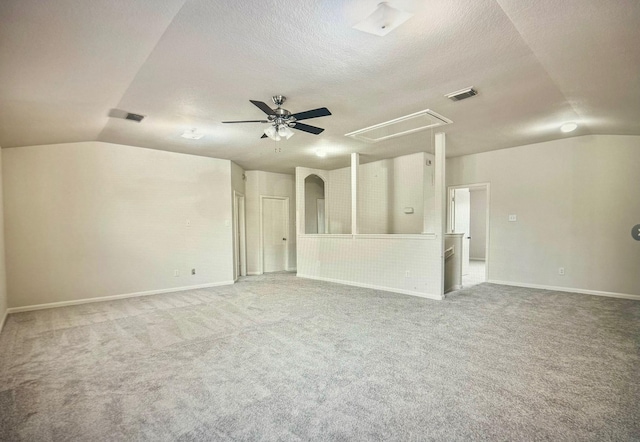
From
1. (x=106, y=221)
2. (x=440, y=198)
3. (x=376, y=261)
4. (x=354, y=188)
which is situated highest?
(x=354, y=188)

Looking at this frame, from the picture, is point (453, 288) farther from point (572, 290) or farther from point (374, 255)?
point (572, 290)

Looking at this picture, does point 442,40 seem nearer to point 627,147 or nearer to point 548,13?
point 548,13

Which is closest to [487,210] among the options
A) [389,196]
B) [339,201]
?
[389,196]

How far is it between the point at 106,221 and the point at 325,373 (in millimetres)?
4471

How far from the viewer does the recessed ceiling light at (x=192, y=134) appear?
4273 mm

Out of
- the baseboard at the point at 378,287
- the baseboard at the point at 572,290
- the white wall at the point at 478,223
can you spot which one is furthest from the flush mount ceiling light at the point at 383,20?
the white wall at the point at 478,223

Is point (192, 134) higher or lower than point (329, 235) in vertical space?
higher

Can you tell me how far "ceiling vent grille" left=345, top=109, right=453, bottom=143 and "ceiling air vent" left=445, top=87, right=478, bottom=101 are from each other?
372 millimetres

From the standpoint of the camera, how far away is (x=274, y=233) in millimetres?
7867

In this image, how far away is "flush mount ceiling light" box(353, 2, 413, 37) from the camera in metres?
1.82

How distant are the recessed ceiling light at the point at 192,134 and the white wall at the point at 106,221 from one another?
1270mm

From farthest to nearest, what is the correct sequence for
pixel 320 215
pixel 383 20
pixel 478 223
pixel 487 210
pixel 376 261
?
pixel 478 223, pixel 320 215, pixel 487 210, pixel 376 261, pixel 383 20

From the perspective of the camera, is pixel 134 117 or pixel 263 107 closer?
pixel 263 107

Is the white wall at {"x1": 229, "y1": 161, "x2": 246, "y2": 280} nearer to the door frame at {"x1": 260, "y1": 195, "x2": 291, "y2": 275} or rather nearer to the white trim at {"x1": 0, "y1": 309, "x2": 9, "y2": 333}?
the door frame at {"x1": 260, "y1": 195, "x2": 291, "y2": 275}
